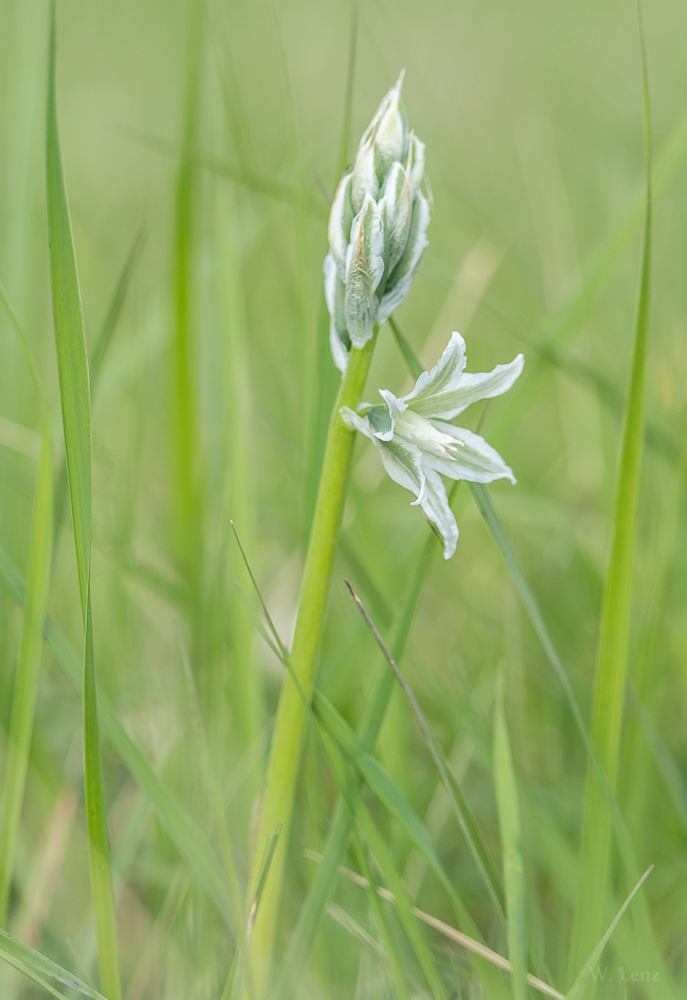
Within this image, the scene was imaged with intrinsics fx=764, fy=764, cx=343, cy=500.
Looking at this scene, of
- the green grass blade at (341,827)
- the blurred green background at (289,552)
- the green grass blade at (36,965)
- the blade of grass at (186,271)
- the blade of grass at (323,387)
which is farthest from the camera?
the blade of grass at (186,271)

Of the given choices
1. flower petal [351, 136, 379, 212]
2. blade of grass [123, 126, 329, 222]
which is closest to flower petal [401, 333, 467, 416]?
flower petal [351, 136, 379, 212]

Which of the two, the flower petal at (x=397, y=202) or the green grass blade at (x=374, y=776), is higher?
the flower petal at (x=397, y=202)

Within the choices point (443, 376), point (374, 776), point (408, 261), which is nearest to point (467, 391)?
point (443, 376)

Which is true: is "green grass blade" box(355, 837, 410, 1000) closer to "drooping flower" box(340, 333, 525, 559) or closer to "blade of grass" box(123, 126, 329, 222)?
"drooping flower" box(340, 333, 525, 559)

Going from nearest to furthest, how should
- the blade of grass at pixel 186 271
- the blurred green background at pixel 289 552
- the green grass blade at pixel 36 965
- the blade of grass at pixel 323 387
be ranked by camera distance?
the green grass blade at pixel 36 965 → the blade of grass at pixel 323 387 → the blurred green background at pixel 289 552 → the blade of grass at pixel 186 271

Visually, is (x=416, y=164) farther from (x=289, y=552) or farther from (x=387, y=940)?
(x=289, y=552)

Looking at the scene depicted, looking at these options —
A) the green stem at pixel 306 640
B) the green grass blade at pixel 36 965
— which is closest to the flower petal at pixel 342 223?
the green stem at pixel 306 640

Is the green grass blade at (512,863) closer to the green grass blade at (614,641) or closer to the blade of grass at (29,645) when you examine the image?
the green grass blade at (614,641)
